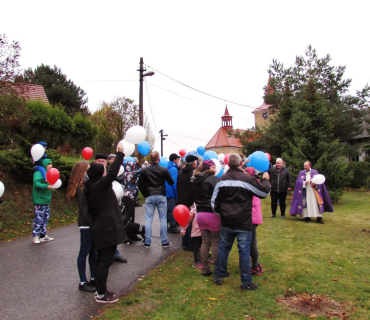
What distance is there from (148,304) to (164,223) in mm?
2748

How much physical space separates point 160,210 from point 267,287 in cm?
289

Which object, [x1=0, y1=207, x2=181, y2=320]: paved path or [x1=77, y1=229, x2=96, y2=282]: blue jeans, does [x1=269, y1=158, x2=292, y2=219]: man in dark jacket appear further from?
[x1=77, y1=229, x2=96, y2=282]: blue jeans

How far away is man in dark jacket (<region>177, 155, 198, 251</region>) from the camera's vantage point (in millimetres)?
6086

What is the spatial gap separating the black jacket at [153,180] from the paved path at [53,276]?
1.19m

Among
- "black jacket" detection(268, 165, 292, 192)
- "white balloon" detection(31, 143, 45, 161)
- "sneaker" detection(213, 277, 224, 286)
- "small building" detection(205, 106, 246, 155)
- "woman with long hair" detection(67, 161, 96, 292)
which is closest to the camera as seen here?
"woman with long hair" detection(67, 161, 96, 292)

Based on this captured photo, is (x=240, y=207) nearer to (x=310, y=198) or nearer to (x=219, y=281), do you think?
(x=219, y=281)

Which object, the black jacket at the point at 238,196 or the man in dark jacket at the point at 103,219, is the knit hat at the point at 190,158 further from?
the man in dark jacket at the point at 103,219

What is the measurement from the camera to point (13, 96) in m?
9.39

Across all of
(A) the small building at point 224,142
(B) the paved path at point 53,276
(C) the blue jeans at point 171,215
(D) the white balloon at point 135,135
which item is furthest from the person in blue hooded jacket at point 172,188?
(A) the small building at point 224,142

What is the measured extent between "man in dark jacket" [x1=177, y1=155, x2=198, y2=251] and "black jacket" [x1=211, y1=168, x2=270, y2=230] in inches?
75.1

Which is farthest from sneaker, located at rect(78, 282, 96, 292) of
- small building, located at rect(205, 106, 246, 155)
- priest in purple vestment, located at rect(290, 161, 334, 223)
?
small building, located at rect(205, 106, 246, 155)

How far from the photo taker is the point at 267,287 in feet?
13.7

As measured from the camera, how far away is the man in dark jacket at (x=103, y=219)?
3.58 meters

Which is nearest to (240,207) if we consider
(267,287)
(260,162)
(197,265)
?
(260,162)
